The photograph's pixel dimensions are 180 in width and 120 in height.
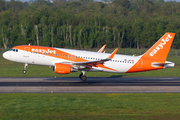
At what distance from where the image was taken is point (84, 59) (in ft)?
105

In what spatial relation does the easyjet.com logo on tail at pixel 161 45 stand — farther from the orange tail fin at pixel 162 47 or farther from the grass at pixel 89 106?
the grass at pixel 89 106

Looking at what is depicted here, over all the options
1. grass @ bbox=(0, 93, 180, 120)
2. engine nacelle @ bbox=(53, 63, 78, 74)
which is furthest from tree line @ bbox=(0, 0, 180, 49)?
grass @ bbox=(0, 93, 180, 120)

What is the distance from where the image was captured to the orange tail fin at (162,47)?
107ft

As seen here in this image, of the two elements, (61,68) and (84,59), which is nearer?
(61,68)

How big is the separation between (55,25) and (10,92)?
3023 inches

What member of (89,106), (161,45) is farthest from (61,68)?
(161,45)

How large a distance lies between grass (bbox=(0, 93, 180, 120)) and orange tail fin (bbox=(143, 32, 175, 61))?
378 inches

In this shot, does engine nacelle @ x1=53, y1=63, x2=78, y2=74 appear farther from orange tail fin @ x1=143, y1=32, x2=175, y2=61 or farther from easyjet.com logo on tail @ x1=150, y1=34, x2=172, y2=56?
easyjet.com logo on tail @ x1=150, y1=34, x2=172, y2=56

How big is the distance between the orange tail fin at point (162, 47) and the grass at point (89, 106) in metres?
9.61

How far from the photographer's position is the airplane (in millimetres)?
31297

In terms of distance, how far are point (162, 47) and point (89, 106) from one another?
1693 centimetres

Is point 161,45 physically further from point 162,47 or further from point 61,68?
point 61,68

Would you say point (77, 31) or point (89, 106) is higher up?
point (77, 31)

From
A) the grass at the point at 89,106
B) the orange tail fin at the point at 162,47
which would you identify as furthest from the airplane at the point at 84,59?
the grass at the point at 89,106
